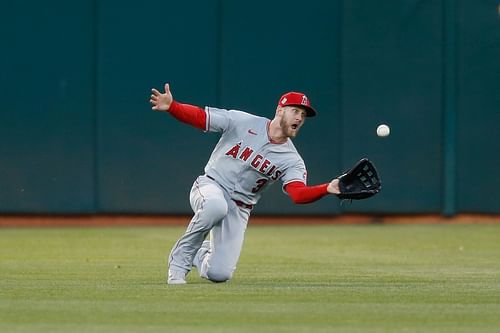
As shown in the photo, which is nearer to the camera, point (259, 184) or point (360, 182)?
point (360, 182)

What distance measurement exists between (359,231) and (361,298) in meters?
7.99

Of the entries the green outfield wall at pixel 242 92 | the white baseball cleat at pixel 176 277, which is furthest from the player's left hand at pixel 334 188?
the green outfield wall at pixel 242 92

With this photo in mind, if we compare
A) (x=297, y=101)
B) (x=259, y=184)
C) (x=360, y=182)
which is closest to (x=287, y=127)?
(x=297, y=101)

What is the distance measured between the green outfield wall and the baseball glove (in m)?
8.10

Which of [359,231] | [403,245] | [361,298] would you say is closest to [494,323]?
[361,298]

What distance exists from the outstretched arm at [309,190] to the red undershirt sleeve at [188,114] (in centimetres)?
79

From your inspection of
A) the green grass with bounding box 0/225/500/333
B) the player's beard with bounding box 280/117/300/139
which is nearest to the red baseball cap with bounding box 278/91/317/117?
the player's beard with bounding box 280/117/300/139

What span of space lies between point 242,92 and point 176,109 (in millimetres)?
7697

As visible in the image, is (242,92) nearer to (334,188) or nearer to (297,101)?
(297,101)

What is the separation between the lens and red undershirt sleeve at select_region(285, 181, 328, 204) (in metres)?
8.73

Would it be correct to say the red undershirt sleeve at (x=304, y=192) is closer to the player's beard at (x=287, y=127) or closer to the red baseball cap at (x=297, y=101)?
the player's beard at (x=287, y=127)

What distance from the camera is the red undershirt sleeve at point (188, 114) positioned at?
910cm

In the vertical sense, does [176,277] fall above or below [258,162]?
below

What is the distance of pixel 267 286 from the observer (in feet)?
29.2
